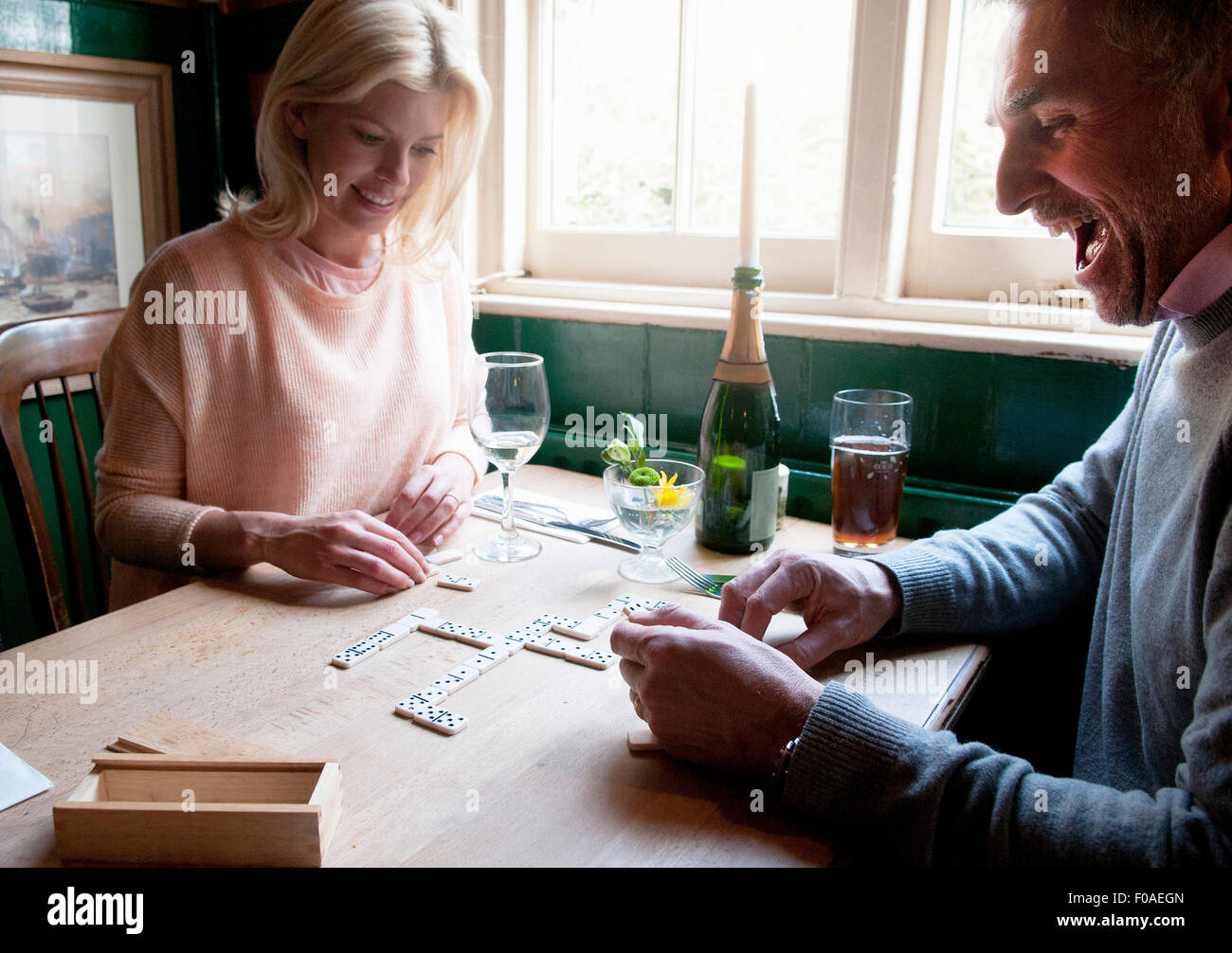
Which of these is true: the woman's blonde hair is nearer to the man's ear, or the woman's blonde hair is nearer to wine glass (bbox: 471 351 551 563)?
the man's ear

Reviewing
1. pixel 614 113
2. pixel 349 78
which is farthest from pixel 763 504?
pixel 614 113

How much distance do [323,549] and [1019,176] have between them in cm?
96

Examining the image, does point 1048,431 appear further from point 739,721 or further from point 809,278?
point 739,721

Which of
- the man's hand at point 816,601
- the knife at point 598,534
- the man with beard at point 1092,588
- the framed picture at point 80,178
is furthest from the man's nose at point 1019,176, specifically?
the framed picture at point 80,178

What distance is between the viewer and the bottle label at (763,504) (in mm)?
1414

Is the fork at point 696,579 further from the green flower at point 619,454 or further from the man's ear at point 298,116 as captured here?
the man's ear at point 298,116

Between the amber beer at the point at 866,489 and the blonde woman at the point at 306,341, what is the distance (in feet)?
1.92

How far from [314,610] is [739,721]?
1.94 ft

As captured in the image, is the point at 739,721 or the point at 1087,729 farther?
the point at 1087,729

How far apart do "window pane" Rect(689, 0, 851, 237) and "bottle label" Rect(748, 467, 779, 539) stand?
69 centimetres

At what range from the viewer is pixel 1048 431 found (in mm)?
1559

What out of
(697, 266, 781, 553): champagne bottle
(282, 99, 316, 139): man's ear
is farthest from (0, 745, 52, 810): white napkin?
(282, 99, 316, 139): man's ear

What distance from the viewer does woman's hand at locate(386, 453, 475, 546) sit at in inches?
55.8
